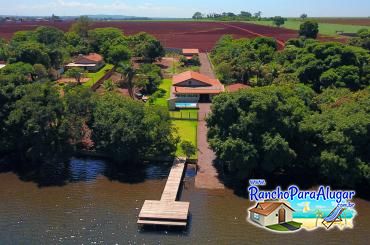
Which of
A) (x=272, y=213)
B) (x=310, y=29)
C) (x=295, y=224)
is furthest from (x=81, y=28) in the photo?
(x=295, y=224)

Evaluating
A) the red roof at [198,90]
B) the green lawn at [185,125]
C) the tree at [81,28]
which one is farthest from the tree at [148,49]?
the green lawn at [185,125]

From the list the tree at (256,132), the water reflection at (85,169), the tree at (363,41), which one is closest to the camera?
the tree at (256,132)

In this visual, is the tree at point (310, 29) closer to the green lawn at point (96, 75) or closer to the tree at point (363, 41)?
the tree at point (363, 41)

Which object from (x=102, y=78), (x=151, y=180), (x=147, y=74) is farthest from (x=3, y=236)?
(x=102, y=78)

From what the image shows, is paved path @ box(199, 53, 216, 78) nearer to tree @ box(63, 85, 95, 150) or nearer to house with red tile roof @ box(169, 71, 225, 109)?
house with red tile roof @ box(169, 71, 225, 109)

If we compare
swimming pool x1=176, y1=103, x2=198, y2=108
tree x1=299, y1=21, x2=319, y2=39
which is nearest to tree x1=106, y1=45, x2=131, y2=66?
swimming pool x1=176, y1=103, x2=198, y2=108

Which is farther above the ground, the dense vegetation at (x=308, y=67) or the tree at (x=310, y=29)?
the tree at (x=310, y=29)
